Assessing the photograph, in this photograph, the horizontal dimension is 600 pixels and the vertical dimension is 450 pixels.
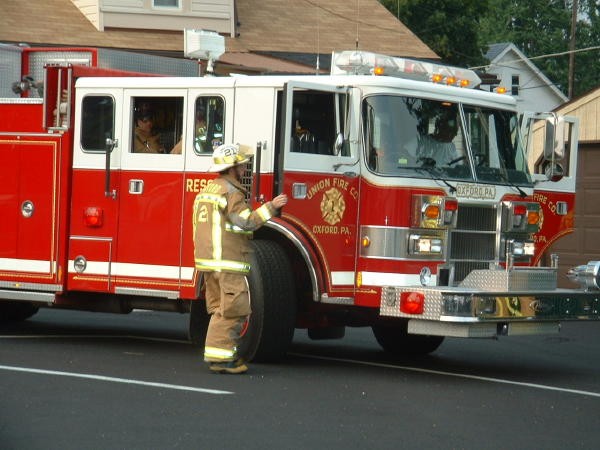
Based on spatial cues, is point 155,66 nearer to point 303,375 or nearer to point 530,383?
point 303,375

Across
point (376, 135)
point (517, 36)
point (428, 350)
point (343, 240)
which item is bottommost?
point (428, 350)

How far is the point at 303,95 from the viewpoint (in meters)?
11.9

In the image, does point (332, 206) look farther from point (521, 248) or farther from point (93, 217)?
point (93, 217)

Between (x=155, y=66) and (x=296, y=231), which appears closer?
(x=296, y=231)

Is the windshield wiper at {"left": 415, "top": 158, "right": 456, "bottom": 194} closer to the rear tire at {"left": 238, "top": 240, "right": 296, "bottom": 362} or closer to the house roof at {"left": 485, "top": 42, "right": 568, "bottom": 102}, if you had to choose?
the rear tire at {"left": 238, "top": 240, "right": 296, "bottom": 362}

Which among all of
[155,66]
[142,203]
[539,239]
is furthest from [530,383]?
[155,66]

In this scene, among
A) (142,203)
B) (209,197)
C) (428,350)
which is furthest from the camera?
(428,350)

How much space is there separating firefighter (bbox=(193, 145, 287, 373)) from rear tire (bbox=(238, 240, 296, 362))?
25 cm

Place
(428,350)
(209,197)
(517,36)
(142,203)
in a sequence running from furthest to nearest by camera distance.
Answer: (517,36) → (428,350) → (142,203) → (209,197)

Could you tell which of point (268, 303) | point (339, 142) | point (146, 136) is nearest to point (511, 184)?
point (339, 142)

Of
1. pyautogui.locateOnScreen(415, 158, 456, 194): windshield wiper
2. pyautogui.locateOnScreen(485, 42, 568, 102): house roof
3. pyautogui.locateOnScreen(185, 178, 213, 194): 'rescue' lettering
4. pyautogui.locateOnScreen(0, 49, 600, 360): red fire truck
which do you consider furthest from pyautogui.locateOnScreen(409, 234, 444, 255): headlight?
pyautogui.locateOnScreen(485, 42, 568, 102): house roof

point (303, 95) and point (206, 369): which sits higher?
point (303, 95)

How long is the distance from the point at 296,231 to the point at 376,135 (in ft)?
3.39

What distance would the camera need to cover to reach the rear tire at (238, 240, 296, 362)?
1181cm
